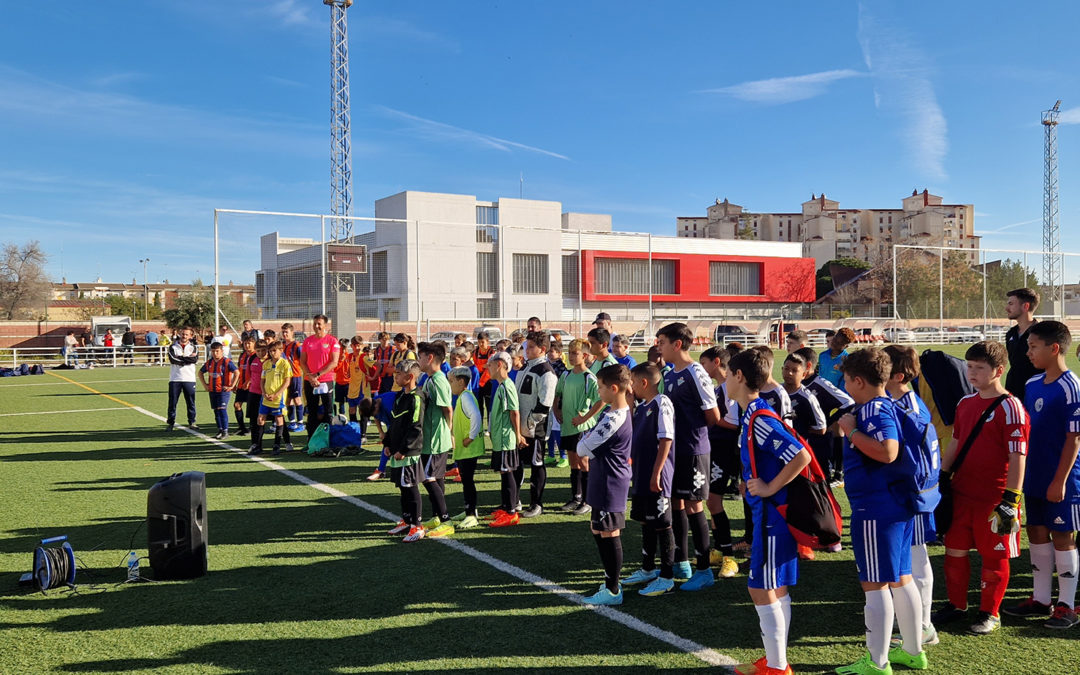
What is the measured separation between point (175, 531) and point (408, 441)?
6.05 feet

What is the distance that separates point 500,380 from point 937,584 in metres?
3.96

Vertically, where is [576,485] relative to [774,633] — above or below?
below

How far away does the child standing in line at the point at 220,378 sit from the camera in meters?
12.8

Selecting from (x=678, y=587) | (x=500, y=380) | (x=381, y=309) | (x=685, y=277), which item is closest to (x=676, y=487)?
(x=678, y=587)

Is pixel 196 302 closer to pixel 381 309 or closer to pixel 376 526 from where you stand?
pixel 381 309

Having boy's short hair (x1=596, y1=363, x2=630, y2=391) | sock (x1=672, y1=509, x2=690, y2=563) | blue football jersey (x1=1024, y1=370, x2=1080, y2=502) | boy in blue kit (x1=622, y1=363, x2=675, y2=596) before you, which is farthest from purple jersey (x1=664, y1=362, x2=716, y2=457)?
blue football jersey (x1=1024, y1=370, x2=1080, y2=502)

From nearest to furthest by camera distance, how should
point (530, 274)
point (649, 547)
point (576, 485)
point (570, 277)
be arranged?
point (649, 547) → point (576, 485) → point (530, 274) → point (570, 277)

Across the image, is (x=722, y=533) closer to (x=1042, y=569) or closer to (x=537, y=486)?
(x=1042, y=569)

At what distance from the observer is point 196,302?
47.2m

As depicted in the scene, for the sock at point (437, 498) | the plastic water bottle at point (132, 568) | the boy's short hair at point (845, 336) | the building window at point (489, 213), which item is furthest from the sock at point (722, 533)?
the building window at point (489, 213)

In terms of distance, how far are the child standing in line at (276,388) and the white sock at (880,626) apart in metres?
9.15

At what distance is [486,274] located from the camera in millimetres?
32406

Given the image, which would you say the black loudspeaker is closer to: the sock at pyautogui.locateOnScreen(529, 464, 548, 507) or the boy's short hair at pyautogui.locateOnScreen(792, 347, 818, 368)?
the sock at pyautogui.locateOnScreen(529, 464, 548, 507)

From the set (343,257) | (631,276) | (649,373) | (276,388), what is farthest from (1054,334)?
(631,276)
